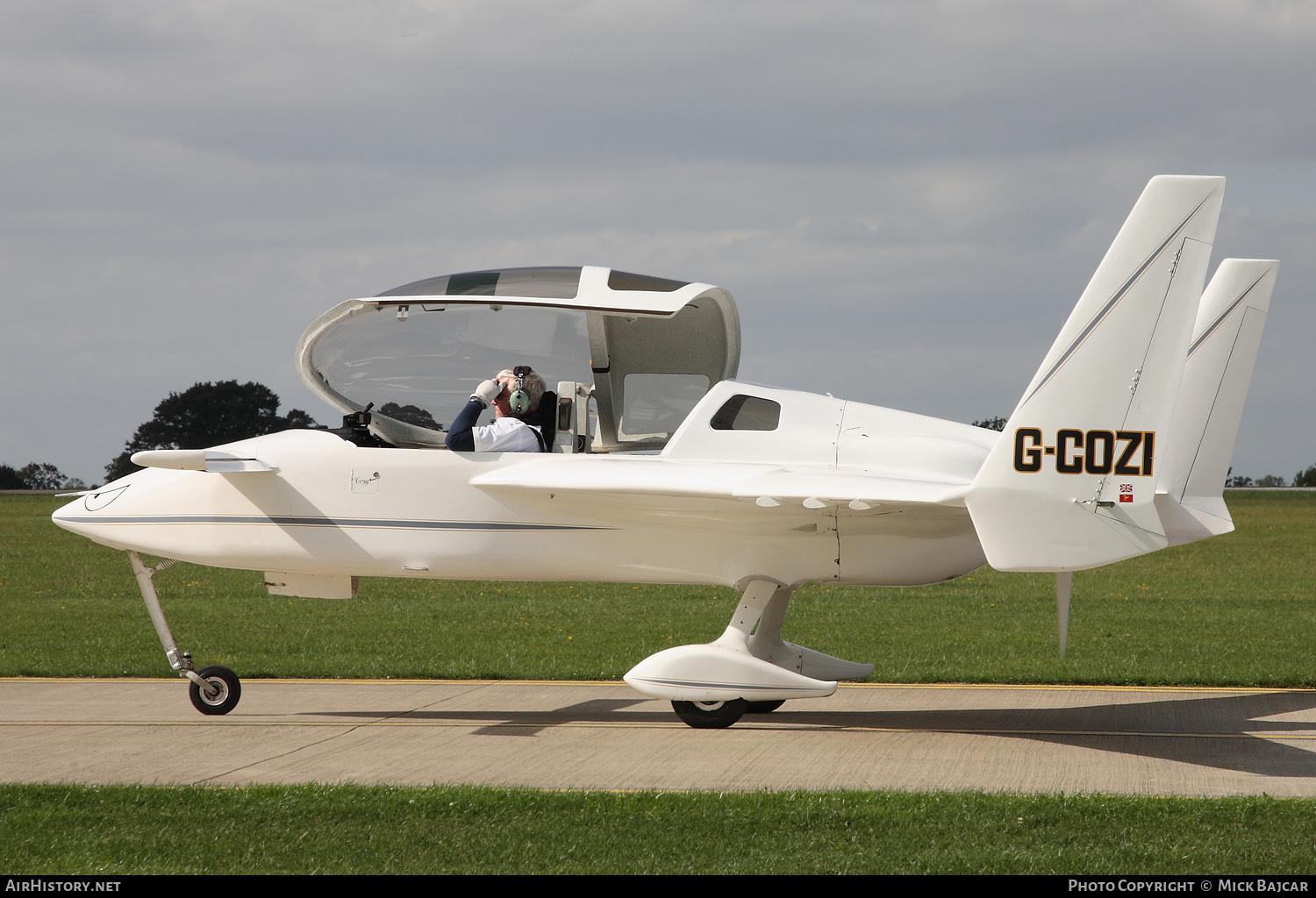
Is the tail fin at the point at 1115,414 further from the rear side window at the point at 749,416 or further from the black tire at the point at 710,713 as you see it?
the black tire at the point at 710,713

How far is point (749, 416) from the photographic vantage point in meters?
8.55

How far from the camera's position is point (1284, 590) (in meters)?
20.6

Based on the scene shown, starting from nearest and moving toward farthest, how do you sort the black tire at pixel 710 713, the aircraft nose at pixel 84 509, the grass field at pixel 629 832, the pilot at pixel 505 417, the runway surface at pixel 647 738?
the grass field at pixel 629 832, the runway surface at pixel 647 738, the black tire at pixel 710 713, the pilot at pixel 505 417, the aircraft nose at pixel 84 509

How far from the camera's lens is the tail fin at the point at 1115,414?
7.20 meters

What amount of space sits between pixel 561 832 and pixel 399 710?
3.97m

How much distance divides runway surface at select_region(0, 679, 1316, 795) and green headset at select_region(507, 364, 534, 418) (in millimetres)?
2285

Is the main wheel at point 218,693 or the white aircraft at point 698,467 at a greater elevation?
the white aircraft at point 698,467

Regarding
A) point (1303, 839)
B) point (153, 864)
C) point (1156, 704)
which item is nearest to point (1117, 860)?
point (1303, 839)

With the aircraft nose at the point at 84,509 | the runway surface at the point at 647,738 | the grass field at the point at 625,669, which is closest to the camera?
the grass field at the point at 625,669

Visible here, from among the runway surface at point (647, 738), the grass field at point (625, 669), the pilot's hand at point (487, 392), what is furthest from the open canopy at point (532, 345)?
the grass field at point (625, 669)

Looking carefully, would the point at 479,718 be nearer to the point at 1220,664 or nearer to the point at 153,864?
the point at 153,864

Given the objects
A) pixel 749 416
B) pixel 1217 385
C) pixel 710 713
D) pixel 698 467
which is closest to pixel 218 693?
pixel 710 713

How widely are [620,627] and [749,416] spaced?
6.75m

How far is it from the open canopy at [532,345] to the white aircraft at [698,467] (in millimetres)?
20
